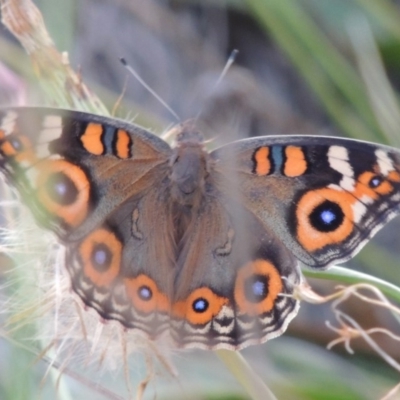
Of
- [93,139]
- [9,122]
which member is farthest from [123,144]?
[9,122]

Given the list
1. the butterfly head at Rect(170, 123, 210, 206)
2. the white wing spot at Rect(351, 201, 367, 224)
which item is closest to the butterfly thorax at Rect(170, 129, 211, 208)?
the butterfly head at Rect(170, 123, 210, 206)

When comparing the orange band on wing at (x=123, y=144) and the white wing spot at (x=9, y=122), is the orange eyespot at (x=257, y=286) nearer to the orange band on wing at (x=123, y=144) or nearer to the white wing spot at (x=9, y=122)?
the orange band on wing at (x=123, y=144)

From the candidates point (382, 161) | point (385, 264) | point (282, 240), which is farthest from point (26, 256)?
point (385, 264)

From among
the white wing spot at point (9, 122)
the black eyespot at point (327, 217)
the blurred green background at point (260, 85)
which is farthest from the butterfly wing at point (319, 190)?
the white wing spot at point (9, 122)

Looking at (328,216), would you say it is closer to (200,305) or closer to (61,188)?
(200,305)

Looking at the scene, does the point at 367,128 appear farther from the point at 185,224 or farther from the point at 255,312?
the point at 255,312

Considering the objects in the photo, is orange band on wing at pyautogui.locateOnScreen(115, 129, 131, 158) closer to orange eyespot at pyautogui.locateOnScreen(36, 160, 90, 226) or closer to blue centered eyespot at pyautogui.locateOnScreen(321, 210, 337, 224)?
orange eyespot at pyautogui.locateOnScreen(36, 160, 90, 226)
